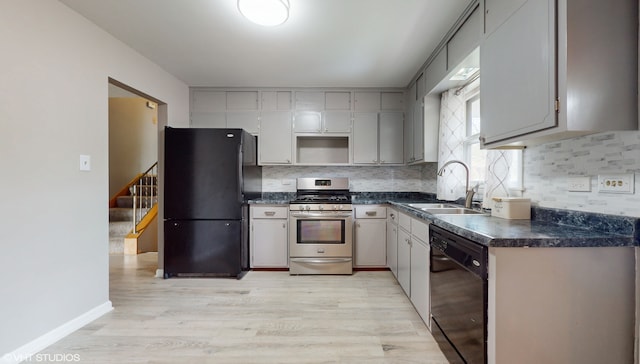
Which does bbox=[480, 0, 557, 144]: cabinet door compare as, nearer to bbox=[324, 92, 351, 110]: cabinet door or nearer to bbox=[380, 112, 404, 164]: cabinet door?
bbox=[380, 112, 404, 164]: cabinet door

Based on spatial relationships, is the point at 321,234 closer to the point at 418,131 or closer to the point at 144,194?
the point at 418,131

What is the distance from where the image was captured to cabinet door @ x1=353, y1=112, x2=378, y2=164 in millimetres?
3633

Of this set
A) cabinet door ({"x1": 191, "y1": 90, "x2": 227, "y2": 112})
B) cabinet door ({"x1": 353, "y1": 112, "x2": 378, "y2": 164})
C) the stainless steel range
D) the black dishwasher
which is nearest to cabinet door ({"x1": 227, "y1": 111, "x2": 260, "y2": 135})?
cabinet door ({"x1": 191, "y1": 90, "x2": 227, "y2": 112})

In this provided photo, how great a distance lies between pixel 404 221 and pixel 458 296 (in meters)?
1.12

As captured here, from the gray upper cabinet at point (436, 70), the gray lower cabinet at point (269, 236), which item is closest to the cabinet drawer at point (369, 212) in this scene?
the gray lower cabinet at point (269, 236)

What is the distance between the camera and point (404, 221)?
8.39 ft

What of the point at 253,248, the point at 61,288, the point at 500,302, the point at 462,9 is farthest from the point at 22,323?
the point at 462,9

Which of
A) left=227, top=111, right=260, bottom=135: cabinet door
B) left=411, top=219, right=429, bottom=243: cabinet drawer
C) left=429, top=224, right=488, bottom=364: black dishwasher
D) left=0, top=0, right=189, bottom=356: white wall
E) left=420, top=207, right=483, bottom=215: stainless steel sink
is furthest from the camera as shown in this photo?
left=227, top=111, right=260, bottom=135: cabinet door

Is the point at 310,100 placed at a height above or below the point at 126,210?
above

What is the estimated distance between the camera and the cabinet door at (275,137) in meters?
3.62

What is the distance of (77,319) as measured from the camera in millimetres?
2023

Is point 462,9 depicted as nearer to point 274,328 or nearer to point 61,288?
point 274,328

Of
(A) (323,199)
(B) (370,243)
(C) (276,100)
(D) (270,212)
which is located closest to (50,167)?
(D) (270,212)

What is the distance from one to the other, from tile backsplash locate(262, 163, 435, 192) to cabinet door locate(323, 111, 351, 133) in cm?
57
